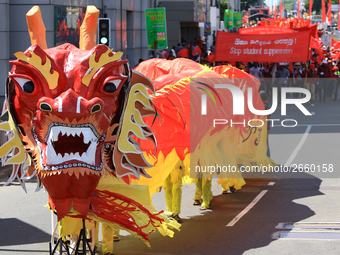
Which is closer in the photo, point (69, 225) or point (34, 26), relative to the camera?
point (34, 26)

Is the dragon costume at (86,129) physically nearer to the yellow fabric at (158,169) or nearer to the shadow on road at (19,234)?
the yellow fabric at (158,169)

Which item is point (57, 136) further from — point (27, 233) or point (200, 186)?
point (200, 186)

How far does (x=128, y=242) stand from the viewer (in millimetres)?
7176

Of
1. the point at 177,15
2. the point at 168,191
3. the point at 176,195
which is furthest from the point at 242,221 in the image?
the point at 177,15

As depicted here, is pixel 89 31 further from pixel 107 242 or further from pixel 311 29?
pixel 311 29

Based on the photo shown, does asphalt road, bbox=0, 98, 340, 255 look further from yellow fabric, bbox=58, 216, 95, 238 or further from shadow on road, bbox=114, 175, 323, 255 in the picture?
yellow fabric, bbox=58, 216, 95, 238

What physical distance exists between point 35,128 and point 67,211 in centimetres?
79

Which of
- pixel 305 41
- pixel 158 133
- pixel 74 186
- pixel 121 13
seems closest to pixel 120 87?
pixel 74 186

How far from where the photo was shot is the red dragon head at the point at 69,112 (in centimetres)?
445

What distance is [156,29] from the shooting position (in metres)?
18.6

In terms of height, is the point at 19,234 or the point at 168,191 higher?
the point at 168,191

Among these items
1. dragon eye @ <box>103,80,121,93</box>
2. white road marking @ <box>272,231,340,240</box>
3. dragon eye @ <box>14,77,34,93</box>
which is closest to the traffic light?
white road marking @ <box>272,231,340,240</box>

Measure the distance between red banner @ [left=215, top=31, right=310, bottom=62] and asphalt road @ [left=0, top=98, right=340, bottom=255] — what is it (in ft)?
19.1

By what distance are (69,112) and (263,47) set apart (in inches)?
529
